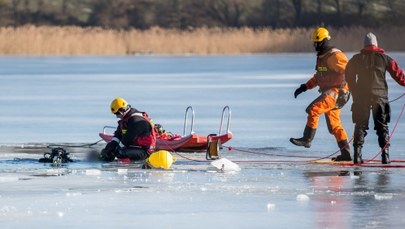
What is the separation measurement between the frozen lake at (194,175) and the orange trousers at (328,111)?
0.57 metres

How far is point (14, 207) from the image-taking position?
11305 millimetres

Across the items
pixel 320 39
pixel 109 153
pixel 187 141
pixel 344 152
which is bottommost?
pixel 109 153

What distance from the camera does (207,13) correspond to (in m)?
89.1

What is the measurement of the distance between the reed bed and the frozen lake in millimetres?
19871

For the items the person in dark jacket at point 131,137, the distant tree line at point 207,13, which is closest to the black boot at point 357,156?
the person in dark jacket at point 131,137

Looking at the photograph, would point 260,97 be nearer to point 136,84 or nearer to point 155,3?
point 136,84

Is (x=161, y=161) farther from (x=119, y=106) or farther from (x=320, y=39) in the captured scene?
(x=320, y=39)

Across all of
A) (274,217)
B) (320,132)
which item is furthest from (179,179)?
(320,132)

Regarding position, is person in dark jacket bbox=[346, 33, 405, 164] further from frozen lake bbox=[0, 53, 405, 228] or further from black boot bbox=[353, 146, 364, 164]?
frozen lake bbox=[0, 53, 405, 228]

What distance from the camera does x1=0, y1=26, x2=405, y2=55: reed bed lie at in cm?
5209

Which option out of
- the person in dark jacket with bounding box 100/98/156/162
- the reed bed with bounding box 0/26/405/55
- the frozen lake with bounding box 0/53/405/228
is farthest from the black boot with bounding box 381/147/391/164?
the reed bed with bounding box 0/26/405/55

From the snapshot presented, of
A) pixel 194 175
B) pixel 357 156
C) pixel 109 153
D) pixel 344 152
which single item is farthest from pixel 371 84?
pixel 109 153

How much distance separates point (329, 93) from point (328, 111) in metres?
0.22

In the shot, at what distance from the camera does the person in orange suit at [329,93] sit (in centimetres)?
1559
